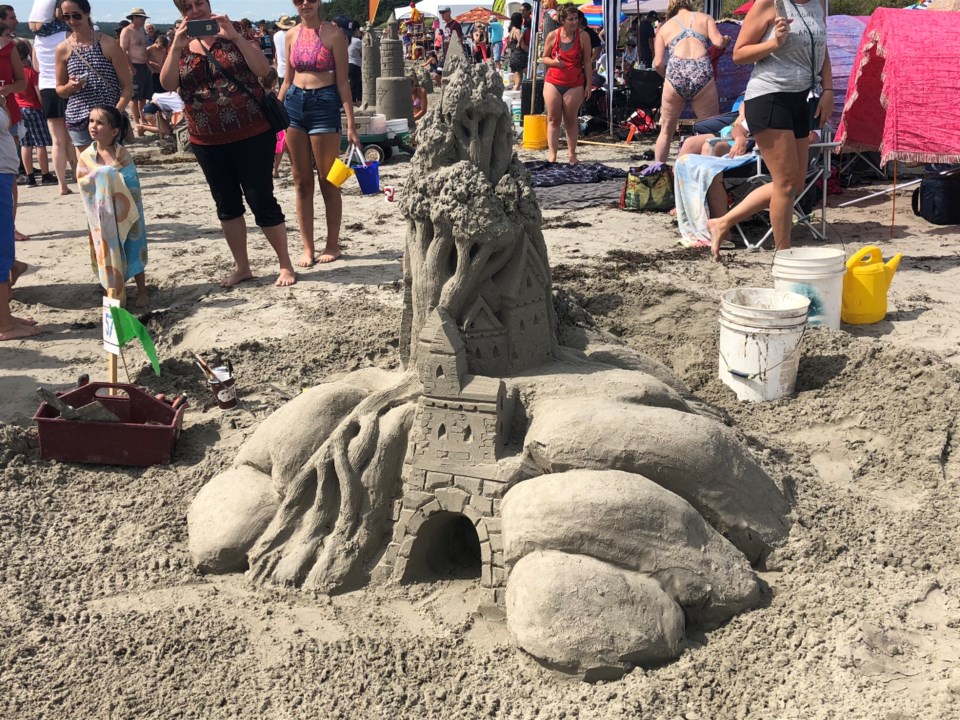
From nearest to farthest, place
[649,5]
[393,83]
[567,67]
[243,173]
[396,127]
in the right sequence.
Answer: [243,173] → [567,67] → [396,127] → [393,83] → [649,5]

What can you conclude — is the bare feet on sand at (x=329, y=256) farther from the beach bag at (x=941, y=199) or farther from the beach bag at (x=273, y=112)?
the beach bag at (x=941, y=199)

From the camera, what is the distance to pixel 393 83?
13352 millimetres

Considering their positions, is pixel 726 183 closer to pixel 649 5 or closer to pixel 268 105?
pixel 268 105

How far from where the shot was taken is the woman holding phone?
17.7 feet

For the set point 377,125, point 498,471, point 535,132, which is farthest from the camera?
point 535,132

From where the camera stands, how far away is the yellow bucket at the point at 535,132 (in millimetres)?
11875

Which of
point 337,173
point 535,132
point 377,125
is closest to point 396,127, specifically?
point 377,125

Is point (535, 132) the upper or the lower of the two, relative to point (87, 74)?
lower

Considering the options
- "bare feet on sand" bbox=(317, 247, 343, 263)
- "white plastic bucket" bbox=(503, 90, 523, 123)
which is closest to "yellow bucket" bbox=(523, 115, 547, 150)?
"white plastic bucket" bbox=(503, 90, 523, 123)

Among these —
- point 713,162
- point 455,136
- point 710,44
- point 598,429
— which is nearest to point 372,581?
point 598,429

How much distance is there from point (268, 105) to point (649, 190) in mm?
3748

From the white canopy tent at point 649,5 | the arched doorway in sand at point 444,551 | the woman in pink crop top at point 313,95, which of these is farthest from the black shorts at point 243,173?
the white canopy tent at point 649,5

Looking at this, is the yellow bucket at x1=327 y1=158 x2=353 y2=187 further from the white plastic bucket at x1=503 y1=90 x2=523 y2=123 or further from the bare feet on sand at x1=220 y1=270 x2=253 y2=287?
the white plastic bucket at x1=503 y1=90 x2=523 y2=123

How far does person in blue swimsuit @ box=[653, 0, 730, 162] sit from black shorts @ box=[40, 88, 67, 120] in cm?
585
